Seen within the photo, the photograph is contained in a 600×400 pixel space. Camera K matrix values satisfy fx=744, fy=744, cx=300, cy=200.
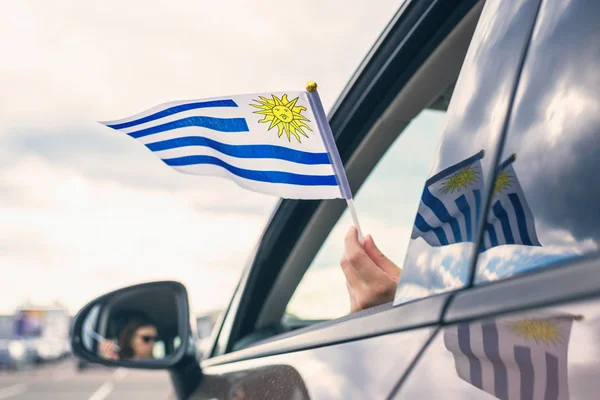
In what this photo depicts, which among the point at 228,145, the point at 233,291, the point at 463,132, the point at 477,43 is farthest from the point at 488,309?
the point at 233,291

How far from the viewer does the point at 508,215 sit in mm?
941

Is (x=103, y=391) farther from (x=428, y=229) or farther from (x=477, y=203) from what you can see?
(x=477, y=203)

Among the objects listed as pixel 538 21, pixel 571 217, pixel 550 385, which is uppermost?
pixel 538 21

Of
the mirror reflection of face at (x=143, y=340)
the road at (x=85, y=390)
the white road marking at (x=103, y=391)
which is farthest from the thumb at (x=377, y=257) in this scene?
the white road marking at (x=103, y=391)

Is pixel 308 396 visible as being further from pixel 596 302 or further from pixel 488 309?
pixel 596 302

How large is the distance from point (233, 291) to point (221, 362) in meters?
0.45

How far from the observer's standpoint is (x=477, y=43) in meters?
1.17

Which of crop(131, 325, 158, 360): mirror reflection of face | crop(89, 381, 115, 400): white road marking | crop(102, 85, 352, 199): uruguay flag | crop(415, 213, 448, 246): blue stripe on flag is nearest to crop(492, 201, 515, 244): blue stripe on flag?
crop(415, 213, 448, 246): blue stripe on flag

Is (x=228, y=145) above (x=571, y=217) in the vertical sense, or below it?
above

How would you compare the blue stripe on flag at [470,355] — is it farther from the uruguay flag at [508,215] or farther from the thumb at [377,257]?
the thumb at [377,257]

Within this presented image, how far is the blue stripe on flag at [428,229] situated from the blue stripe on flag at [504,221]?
11cm

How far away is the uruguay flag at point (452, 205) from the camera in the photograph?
1011 millimetres

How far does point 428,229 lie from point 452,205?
6 centimetres

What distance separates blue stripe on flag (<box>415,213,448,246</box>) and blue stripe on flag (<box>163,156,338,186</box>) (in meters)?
0.71
